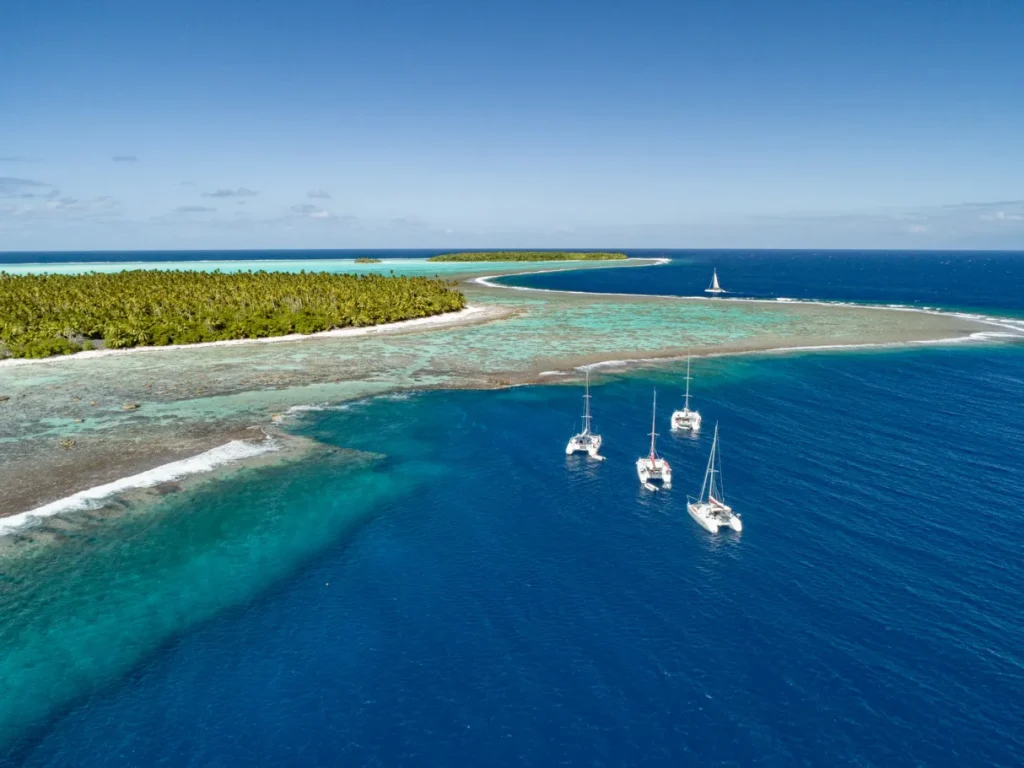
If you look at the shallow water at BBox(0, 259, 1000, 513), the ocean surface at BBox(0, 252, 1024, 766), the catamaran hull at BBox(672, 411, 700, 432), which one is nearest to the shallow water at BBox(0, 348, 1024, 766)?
the ocean surface at BBox(0, 252, 1024, 766)

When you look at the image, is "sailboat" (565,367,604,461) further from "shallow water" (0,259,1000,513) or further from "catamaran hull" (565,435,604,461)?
"shallow water" (0,259,1000,513)

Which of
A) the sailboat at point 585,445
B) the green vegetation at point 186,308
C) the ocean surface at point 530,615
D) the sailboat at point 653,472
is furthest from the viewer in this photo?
the green vegetation at point 186,308

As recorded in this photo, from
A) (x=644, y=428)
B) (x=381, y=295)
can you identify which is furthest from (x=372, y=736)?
(x=381, y=295)

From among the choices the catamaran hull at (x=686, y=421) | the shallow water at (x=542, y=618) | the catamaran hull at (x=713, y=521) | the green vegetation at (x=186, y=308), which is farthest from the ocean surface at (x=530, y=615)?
the green vegetation at (x=186, y=308)

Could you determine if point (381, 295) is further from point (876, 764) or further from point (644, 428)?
point (876, 764)

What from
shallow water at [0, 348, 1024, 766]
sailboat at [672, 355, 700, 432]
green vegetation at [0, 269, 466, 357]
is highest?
green vegetation at [0, 269, 466, 357]

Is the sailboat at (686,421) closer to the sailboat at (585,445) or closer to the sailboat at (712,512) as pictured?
the sailboat at (585,445)
